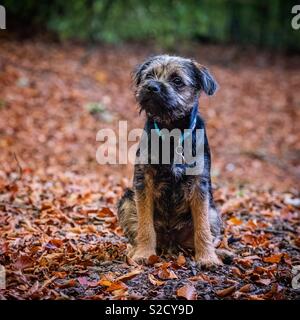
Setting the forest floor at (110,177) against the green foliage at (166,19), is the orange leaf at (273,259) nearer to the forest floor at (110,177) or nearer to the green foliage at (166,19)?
the forest floor at (110,177)

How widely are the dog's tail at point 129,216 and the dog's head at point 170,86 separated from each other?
1017 mm

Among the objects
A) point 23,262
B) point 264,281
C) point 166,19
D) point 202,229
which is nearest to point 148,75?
point 202,229

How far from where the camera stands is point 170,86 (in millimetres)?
4684

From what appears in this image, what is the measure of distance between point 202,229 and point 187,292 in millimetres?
932

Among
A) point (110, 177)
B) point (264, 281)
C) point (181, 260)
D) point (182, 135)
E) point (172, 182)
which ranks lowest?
point (264, 281)

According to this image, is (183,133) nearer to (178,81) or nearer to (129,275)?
(178,81)

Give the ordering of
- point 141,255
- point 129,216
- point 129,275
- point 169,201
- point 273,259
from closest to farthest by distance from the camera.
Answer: point 129,275 < point 141,255 < point 169,201 < point 273,259 < point 129,216

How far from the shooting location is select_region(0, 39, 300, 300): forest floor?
13.8 ft

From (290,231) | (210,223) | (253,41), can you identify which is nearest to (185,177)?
(210,223)

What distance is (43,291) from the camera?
149 inches

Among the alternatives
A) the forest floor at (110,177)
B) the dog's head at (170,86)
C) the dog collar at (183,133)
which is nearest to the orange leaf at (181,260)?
the forest floor at (110,177)

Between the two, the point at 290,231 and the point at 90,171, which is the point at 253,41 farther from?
the point at 290,231

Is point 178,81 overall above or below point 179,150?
above

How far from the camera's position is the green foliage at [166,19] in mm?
15930
